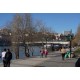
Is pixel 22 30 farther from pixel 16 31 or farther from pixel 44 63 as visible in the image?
pixel 44 63

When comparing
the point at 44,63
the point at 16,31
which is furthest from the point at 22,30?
the point at 44,63

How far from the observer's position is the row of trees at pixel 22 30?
2981 cm

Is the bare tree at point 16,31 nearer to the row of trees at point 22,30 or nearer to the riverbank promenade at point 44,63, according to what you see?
the row of trees at point 22,30

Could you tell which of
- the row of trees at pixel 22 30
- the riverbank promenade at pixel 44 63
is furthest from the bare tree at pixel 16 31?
the riverbank promenade at pixel 44 63

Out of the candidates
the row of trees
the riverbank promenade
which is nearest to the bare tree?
the row of trees

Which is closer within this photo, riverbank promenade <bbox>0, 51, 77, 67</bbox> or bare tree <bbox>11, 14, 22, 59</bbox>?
riverbank promenade <bbox>0, 51, 77, 67</bbox>

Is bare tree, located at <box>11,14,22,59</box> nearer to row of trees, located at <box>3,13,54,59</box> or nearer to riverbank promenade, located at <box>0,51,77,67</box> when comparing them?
row of trees, located at <box>3,13,54,59</box>

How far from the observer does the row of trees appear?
29812 mm

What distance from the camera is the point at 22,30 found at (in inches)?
1201

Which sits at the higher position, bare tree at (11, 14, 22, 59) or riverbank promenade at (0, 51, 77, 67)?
bare tree at (11, 14, 22, 59)

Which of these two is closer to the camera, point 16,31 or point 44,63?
point 44,63
